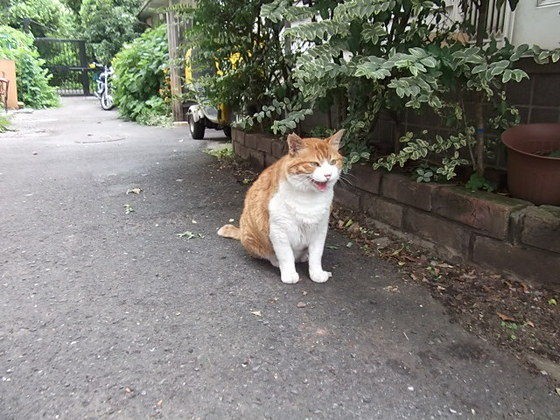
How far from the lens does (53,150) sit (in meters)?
7.20

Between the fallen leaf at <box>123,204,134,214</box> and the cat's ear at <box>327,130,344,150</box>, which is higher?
the cat's ear at <box>327,130,344,150</box>

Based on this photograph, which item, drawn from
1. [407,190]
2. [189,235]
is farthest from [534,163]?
[189,235]

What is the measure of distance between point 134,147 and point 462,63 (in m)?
6.16

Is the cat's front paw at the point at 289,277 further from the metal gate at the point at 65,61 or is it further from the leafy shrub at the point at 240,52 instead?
the metal gate at the point at 65,61

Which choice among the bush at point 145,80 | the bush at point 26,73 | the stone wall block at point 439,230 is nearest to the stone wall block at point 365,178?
the stone wall block at point 439,230

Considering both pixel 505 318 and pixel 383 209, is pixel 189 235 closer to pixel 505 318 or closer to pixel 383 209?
pixel 383 209

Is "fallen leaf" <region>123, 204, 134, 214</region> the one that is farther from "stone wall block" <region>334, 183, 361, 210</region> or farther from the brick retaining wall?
the brick retaining wall

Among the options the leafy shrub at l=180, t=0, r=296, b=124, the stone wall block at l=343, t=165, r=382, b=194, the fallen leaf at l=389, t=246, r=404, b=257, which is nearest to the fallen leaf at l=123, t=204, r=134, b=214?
the leafy shrub at l=180, t=0, r=296, b=124

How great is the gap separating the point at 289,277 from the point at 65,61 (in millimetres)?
23477

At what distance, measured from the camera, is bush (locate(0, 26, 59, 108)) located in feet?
46.7

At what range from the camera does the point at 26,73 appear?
1442 cm

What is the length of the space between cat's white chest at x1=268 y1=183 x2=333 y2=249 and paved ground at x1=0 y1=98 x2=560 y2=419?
0.36 meters

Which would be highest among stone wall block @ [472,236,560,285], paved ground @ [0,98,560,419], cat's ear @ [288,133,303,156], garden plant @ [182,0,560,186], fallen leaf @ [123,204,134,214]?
garden plant @ [182,0,560,186]

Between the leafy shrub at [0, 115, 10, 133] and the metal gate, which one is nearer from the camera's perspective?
the leafy shrub at [0, 115, 10, 133]
